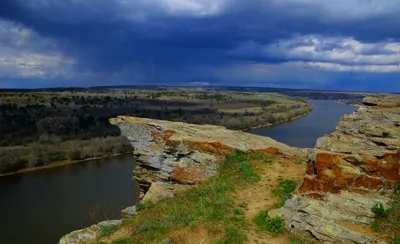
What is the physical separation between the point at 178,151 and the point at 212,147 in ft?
3.73

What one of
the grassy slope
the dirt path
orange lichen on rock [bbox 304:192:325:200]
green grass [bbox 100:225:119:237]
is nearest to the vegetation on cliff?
orange lichen on rock [bbox 304:192:325:200]

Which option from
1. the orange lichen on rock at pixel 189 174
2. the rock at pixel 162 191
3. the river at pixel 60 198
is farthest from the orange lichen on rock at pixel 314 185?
the river at pixel 60 198

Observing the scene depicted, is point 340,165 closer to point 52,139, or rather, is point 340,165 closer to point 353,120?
point 353,120

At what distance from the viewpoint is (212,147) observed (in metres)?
11.5

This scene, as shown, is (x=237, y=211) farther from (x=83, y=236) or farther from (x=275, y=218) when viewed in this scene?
(x=83, y=236)

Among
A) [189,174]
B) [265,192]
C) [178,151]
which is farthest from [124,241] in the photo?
[178,151]

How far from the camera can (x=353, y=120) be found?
455 inches

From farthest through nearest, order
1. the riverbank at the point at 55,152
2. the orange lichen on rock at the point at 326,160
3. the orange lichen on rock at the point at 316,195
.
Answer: the riverbank at the point at 55,152 → the orange lichen on rock at the point at 326,160 → the orange lichen on rock at the point at 316,195

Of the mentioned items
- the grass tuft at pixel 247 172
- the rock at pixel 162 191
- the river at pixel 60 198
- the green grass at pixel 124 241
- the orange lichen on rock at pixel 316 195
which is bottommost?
the river at pixel 60 198

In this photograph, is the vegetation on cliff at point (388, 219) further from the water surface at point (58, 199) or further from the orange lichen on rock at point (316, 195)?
the water surface at point (58, 199)

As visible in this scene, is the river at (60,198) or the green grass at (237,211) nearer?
the green grass at (237,211)

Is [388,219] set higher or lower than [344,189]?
lower

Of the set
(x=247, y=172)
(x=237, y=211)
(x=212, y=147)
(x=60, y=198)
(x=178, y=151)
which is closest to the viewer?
(x=237, y=211)

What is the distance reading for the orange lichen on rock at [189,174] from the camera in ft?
36.2
